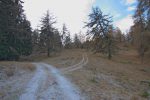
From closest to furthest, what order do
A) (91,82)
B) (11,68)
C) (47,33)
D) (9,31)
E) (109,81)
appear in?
(91,82), (109,81), (11,68), (9,31), (47,33)

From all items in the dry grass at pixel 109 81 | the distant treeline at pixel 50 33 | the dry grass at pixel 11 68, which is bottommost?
the dry grass at pixel 109 81

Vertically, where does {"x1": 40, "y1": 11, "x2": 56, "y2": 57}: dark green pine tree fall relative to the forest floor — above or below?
above

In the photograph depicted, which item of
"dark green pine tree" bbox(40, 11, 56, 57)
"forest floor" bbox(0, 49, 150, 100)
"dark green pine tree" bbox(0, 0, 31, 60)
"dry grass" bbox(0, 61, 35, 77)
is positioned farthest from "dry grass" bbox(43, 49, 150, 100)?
"dark green pine tree" bbox(40, 11, 56, 57)

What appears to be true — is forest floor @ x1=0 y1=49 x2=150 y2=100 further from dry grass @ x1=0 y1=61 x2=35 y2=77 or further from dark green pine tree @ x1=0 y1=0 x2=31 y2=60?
dark green pine tree @ x1=0 y1=0 x2=31 y2=60

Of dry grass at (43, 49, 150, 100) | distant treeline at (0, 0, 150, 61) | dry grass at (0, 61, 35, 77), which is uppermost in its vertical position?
distant treeline at (0, 0, 150, 61)

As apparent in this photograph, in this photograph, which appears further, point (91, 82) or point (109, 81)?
point (109, 81)

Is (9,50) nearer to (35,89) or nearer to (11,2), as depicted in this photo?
(11,2)

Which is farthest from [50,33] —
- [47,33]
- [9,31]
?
[9,31]

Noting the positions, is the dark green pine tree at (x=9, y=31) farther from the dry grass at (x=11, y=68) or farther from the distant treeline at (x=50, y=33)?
the dry grass at (x=11, y=68)

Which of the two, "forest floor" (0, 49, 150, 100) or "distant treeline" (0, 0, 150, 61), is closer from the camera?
"forest floor" (0, 49, 150, 100)

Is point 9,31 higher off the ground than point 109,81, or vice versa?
point 9,31

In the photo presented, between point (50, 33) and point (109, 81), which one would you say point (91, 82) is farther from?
point (50, 33)

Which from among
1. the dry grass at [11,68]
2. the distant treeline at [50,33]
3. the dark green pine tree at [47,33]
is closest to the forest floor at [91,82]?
the dry grass at [11,68]

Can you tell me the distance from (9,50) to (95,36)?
1988cm
